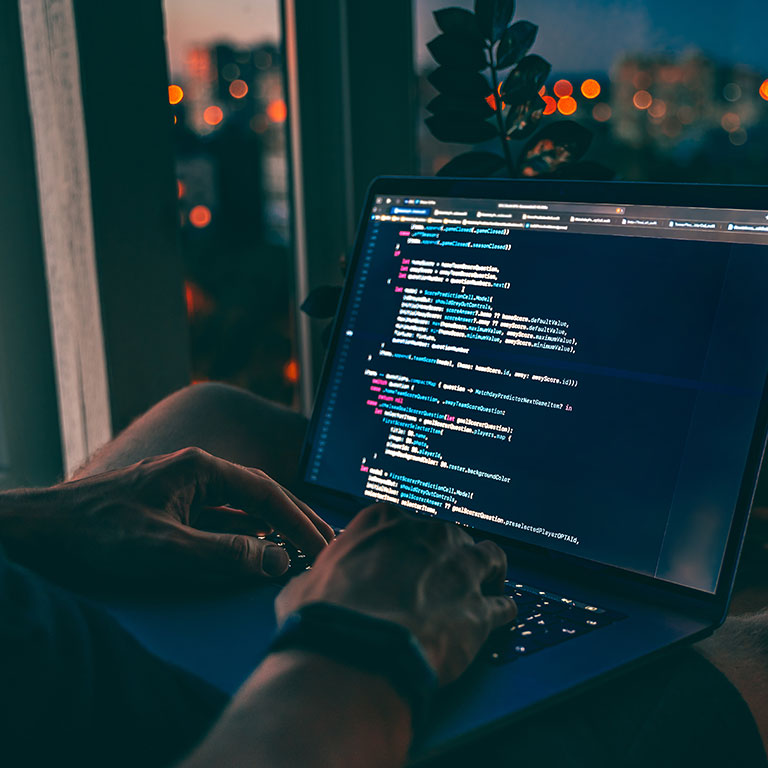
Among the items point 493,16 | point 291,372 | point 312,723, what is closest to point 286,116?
point 291,372

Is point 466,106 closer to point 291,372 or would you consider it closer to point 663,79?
point 663,79

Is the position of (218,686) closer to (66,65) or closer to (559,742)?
(559,742)

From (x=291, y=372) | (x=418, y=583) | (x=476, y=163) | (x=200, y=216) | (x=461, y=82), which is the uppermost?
(x=461, y=82)

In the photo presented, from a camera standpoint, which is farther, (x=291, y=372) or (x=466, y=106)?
(x=291, y=372)

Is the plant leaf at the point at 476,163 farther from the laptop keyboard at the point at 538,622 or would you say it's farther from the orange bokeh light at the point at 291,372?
the orange bokeh light at the point at 291,372

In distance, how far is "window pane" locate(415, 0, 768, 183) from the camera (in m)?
1.21

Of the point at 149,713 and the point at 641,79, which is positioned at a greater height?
the point at 641,79

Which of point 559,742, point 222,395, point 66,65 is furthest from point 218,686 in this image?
point 66,65

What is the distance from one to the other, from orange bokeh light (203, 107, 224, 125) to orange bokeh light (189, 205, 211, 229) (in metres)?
0.18

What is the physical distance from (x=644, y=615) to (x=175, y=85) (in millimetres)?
1238

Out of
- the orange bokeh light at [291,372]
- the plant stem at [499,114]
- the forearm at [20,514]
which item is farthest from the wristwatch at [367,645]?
the orange bokeh light at [291,372]

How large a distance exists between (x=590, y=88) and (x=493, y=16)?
0.35 metres

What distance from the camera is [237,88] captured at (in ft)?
5.25

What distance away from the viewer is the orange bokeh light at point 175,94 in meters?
1.36
